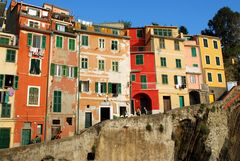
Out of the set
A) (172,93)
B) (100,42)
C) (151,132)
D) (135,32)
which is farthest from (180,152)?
(135,32)

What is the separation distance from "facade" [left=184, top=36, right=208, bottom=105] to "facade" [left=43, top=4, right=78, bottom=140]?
1946 cm

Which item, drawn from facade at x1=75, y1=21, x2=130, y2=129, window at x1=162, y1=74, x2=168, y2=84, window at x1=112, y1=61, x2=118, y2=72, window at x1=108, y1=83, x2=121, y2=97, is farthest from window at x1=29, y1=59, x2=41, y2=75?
window at x1=162, y1=74, x2=168, y2=84

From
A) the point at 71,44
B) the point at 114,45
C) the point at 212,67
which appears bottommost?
the point at 212,67

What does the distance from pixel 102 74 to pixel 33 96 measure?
31.9 ft

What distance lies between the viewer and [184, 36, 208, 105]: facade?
41.4 meters

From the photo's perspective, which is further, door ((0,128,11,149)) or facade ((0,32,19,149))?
facade ((0,32,19,149))

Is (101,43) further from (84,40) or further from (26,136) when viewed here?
(26,136)

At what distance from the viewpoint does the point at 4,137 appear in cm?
2694

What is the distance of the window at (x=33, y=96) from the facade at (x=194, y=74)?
78.2 ft

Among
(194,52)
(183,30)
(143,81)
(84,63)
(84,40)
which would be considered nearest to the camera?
(84,63)

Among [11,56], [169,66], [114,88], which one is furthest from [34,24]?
[169,66]

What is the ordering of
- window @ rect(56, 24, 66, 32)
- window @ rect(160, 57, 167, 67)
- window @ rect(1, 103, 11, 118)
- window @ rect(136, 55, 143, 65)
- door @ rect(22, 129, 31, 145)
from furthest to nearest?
window @ rect(160, 57, 167, 67)
window @ rect(136, 55, 143, 65)
window @ rect(56, 24, 66, 32)
door @ rect(22, 129, 31, 145)
window @ rect(1, 103, 11, 118)

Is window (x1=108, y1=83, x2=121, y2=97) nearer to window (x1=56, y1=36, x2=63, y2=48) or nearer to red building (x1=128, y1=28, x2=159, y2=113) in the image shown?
red building (x1=128, y1=28, x2=159, y2=113)

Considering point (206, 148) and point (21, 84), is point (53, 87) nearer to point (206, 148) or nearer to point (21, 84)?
point (21, 84)
